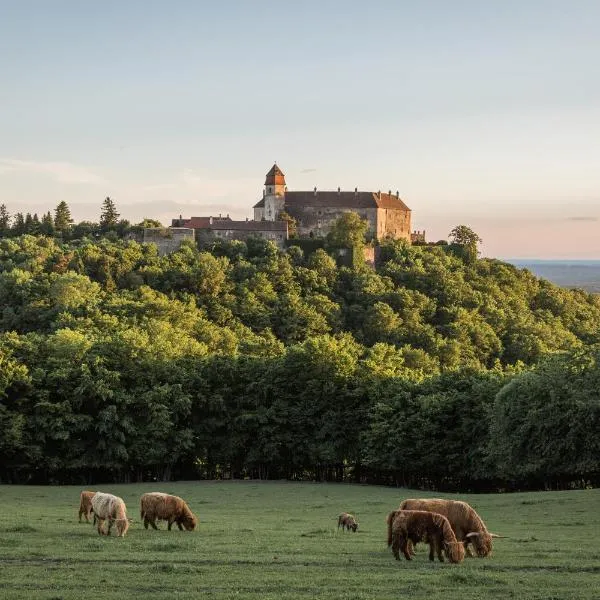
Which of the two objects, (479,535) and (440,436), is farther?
(440,436)

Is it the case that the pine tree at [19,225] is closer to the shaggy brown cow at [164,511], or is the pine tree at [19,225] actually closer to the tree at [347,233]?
the tree at [347,233]

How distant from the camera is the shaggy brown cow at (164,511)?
28.9m

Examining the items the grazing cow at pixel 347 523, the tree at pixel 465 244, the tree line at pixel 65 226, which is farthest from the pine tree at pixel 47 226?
the grazing cow at pixel 347 523

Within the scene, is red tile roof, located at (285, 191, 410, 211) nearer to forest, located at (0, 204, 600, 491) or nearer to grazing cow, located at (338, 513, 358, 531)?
forest, located at (0, 204, 600, 491)

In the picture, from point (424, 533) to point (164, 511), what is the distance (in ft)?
31.7

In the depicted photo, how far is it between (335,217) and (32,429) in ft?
319

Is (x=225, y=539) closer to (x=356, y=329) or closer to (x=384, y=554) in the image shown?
(x=384, y=554)

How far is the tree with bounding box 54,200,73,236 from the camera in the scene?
500ft

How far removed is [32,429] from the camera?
6469 centimetres

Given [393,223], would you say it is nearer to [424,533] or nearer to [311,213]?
[311,213]

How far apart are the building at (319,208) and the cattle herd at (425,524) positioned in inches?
5024

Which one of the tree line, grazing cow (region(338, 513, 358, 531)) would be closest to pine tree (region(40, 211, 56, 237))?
the tree line

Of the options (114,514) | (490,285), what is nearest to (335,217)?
(490,285)

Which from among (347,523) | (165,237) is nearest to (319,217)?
(165,237)
